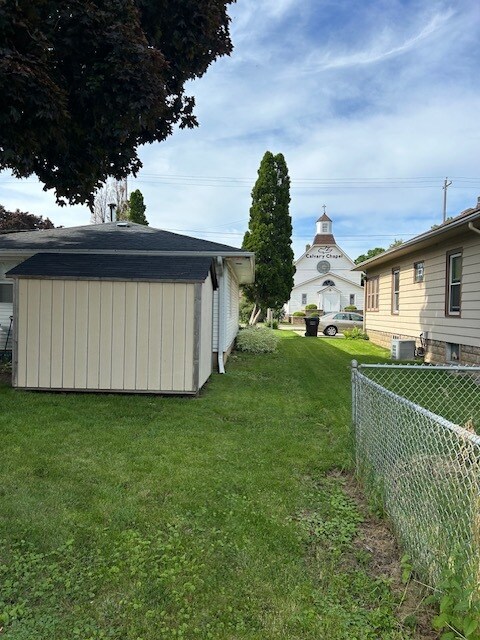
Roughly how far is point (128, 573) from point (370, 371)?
7.69 m

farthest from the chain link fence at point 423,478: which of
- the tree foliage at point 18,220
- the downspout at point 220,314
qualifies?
the tree foliage at point 18,220

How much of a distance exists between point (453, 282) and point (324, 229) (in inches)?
1554

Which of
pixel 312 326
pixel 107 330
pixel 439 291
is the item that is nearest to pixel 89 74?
pixel 107 330

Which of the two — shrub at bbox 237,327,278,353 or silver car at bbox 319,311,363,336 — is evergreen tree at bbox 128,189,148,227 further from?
shrub at bbox 237,327,278,353

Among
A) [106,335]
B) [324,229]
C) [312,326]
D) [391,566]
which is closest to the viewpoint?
[391,566]

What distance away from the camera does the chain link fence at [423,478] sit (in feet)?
6.42

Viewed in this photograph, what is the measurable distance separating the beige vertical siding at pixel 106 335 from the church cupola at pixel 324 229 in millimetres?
42066

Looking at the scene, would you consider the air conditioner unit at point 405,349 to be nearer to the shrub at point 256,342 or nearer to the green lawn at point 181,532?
the shrub at point 256,342

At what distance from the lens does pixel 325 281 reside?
4209cm

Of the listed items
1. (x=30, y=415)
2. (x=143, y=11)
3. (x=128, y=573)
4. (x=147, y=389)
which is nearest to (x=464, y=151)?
(x=143, y=11)

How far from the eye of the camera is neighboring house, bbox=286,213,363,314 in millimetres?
41281

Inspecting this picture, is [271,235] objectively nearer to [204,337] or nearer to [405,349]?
[405,349]

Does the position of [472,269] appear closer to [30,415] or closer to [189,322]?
[189,322]

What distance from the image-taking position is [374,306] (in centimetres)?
1711
